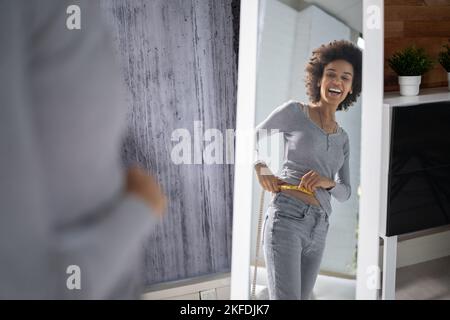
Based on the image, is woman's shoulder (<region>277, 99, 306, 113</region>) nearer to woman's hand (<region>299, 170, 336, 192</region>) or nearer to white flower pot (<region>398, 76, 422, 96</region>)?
woman's hand (<region>299, 170, 336, 192</region>)

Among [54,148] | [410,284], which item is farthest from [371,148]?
[54,148]

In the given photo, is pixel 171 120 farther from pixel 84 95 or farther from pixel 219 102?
pixel 84 95

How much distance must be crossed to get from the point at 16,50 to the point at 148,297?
1607 mm

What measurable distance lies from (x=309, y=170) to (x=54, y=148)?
1.28m

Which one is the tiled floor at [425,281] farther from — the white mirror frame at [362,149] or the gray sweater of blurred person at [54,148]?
the gray sweater of blurred person at [54,148]

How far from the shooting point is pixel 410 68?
6.67ft

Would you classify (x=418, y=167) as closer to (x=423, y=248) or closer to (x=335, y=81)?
(x=335, y=81)

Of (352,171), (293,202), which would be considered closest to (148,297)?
(293,202)

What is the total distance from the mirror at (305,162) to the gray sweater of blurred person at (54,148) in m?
1.10

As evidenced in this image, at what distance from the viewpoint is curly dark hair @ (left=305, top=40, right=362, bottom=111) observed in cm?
170

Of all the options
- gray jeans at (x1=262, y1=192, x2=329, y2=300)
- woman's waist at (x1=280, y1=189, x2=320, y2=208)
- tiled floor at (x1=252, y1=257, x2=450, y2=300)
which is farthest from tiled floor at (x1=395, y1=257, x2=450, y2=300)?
woman's waist at (x1=280, y1=189, x2=320, y2=208)

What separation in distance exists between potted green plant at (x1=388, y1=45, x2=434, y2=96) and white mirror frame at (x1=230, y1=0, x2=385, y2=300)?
0.38 metres

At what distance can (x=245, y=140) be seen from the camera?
1.75m

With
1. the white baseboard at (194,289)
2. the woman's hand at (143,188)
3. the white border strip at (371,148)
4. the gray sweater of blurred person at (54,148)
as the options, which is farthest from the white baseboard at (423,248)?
the gray sweater of blurred person at (54,148)
